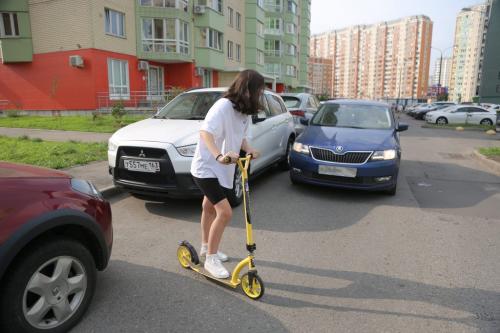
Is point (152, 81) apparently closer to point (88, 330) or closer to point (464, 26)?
point (88, 330)

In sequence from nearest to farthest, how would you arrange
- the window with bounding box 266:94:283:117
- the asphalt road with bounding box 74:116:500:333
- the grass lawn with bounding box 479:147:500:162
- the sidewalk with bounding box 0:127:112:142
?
the asphalt road with bounding box 74:116:500:333
the window with bounding box 266:94:283:117
the grass lawn with bounding box 479:147:500:162
the sidewalk with bounding box 0:127:112:142

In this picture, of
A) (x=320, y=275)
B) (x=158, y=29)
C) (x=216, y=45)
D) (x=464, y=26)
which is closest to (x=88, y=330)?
(x=320, y=275)

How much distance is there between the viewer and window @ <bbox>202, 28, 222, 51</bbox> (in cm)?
3083

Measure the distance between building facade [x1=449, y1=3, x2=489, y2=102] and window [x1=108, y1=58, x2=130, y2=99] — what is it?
79.7 m

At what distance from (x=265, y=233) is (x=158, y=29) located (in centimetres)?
2537

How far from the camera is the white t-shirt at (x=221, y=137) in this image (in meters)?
3.24

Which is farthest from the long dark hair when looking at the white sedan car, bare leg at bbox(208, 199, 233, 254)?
the white sedan car

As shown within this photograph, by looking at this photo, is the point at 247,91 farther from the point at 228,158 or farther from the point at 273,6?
the point at 273,6

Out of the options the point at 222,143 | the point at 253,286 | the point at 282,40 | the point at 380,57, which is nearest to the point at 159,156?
the point at 222,143

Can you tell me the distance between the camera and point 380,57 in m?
108

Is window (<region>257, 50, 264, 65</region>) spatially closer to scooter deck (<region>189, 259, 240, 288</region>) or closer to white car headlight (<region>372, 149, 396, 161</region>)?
white car headlight (<region>372, 149, 396, 161</region>)

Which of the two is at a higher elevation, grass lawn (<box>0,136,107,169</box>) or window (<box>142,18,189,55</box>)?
window (<box>142,18,189,55</box>)

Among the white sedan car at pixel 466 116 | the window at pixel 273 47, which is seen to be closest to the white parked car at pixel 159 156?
the white sedan car at pixel 466 116

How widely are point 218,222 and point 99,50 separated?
21974mm
